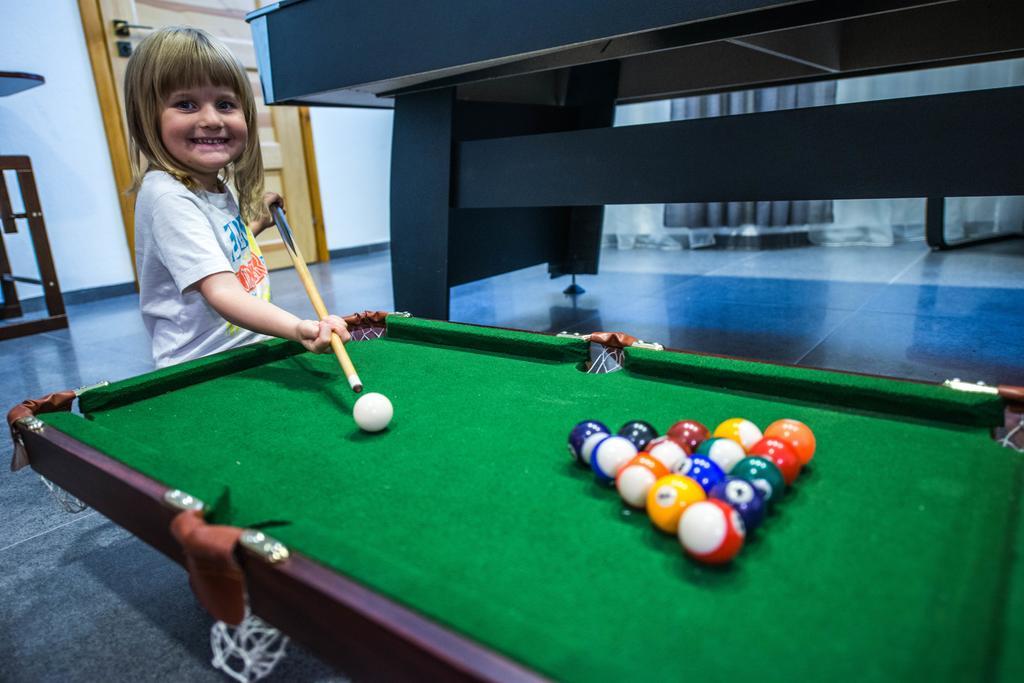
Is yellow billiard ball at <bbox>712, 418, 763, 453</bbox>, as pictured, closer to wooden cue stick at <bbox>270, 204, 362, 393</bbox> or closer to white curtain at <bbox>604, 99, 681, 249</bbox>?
wooden cue stick at <bbox>270, 204, 362, 393</bbox>

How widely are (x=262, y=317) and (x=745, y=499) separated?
0.89 meters

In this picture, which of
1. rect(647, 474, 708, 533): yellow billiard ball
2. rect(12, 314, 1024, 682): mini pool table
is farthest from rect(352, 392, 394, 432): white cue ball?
rect(647, 474, 708, 533): yellow billiard ball

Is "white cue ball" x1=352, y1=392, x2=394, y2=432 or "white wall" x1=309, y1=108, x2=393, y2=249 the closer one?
"white cue ball" x1=352, y1=392, x2=394, y2=432

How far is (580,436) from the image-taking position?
2.63ft

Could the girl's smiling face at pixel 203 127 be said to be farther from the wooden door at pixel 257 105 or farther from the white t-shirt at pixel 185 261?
the wooden door at pixel 257 105

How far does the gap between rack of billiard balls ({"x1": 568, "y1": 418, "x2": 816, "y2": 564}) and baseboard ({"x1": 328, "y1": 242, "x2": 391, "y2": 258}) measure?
4683 millimetres

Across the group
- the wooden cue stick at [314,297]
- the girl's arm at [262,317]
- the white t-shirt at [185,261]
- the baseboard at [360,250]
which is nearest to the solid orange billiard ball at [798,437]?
the wooden cue stick at [314,297]

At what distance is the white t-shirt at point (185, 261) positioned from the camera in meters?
1.26

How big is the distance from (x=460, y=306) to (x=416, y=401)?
2.11 metres

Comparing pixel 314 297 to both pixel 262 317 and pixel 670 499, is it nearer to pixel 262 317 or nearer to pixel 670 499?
pixel 262 317

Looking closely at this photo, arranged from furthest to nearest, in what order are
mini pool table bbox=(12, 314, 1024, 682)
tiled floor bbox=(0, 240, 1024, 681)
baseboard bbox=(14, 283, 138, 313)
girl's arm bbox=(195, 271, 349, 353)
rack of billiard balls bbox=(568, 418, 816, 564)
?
baseboard bbox=(14, 283, 138, 313) → girl's arm bbox=(195, 271, 349, 353) → tiled floor bbox=(0, 240, 1024, 681) → rack of billiard balls bbox=(568, 418, 816, 564) → mini pool table bbox=(12, 314, 1024, 682)

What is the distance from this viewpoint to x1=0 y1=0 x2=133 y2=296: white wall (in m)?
3.42

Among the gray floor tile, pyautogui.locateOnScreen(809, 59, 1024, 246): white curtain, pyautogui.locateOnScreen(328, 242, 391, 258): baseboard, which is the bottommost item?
the gray floor tile

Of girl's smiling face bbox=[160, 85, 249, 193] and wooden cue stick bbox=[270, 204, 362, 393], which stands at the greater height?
girl's smiling face bbox=[160, 85, 249, 193]
